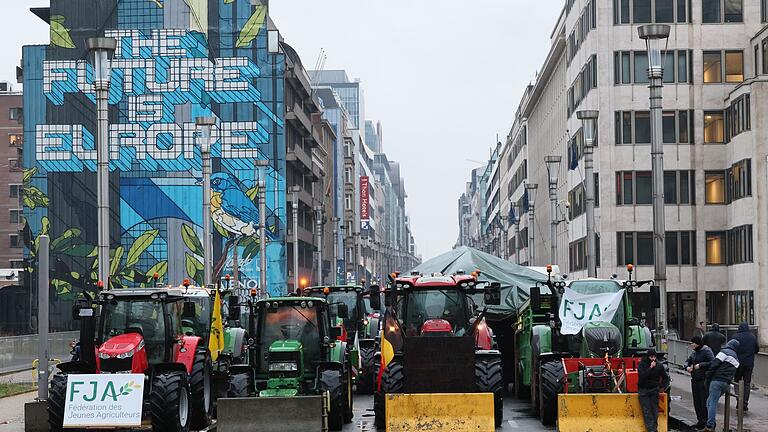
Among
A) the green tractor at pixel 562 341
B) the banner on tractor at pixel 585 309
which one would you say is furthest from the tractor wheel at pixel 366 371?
the banner on tractor at pixel 585 309

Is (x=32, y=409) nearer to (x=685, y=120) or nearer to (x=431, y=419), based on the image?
(x=431, y=419)

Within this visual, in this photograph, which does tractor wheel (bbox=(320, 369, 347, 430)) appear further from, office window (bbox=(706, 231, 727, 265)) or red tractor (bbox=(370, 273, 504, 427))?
office window (bbox=(706, 231, 727, 265))

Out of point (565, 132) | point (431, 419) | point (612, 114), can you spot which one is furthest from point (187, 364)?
point (565, 132)

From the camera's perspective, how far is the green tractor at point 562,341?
76.1 ft

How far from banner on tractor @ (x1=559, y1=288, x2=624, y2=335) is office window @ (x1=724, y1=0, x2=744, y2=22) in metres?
48.2

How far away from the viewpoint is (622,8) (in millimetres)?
69438

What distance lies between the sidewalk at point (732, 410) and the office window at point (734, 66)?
39493mm

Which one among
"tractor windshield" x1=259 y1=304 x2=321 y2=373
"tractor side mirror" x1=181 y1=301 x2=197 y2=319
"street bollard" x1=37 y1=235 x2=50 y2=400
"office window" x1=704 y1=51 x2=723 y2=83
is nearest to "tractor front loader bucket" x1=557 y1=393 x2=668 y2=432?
"tractor windshield" x1=259 y1=304 x2=321 y2=373

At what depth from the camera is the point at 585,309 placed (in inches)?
973

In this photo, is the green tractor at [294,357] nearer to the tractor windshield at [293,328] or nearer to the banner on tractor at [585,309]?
the tractor windshield at [293,328]

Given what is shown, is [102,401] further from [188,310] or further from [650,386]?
[650,386]

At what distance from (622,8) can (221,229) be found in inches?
1387

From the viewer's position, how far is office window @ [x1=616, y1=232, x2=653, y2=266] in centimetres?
6894

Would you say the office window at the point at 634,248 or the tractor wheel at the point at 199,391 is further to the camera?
the office window at the point at 634,248
